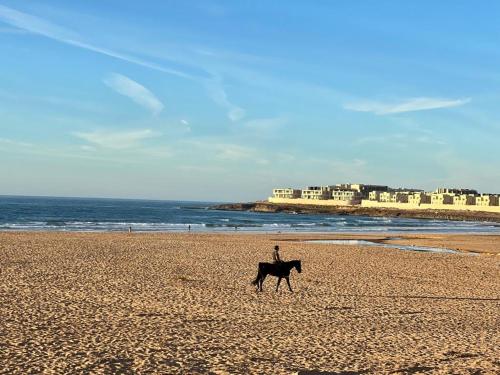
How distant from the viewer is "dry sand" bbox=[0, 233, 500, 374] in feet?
31.9

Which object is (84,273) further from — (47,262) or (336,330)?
(336,330)

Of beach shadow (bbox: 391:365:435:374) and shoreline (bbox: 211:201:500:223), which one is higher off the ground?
shoreline (bbox: 211:201:500:223)

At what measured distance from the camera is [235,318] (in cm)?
1358

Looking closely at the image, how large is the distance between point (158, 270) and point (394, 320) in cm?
1108

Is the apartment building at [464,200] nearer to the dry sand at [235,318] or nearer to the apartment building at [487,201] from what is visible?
the apartment building at [487,201]

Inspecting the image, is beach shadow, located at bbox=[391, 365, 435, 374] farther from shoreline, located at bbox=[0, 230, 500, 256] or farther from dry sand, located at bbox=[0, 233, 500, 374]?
shoreline, located at bbox=[0, 230, 500, 256]

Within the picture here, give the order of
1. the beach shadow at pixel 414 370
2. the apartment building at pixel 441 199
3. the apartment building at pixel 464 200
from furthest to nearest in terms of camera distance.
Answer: the apartment building at pixel 441 199 → the apartment building at pixel 464 200 → the beach shadow at pixel 414 370

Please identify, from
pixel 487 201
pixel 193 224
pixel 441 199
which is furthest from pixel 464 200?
pixel 193 224

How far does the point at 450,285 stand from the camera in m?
20.9

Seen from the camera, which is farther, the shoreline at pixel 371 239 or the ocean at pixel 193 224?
the ocean at pixel 193 224

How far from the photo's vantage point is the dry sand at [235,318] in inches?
382

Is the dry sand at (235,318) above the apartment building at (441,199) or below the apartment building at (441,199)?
below

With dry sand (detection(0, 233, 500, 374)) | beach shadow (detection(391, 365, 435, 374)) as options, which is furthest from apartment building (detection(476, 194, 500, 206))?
beach shadow (detection(391, 365, 435, 374))

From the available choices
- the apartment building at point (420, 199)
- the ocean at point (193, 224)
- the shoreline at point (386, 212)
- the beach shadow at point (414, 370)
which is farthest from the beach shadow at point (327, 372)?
the apartment building at point (420, 199)
